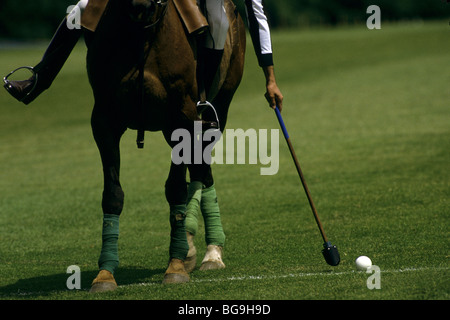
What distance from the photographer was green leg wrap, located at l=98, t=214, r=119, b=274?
21.9 feet

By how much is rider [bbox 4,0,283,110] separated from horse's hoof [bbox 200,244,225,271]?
1.54 m

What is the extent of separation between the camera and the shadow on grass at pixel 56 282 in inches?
269

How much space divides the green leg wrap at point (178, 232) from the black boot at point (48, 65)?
1.56 meters

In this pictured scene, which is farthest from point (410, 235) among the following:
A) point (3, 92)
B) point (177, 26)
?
point (3, 92)

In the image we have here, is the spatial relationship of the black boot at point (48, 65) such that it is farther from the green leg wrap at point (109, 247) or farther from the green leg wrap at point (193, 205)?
the green leg wrap at point (193, 205)

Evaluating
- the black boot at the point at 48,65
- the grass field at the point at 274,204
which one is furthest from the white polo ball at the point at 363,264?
the black boot at the point at 48,65

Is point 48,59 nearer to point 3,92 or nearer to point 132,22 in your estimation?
point 132,22

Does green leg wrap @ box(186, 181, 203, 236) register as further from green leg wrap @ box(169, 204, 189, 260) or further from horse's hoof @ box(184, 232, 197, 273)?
green leg wrap @ box(169, 204, 189, 260)

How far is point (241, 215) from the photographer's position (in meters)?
10.9

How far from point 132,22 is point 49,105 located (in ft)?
78.1

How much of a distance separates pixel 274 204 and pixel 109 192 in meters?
5.11

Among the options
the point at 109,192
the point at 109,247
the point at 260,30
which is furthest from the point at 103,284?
the point at 260,30

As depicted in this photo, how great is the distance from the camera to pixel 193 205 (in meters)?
7.92
